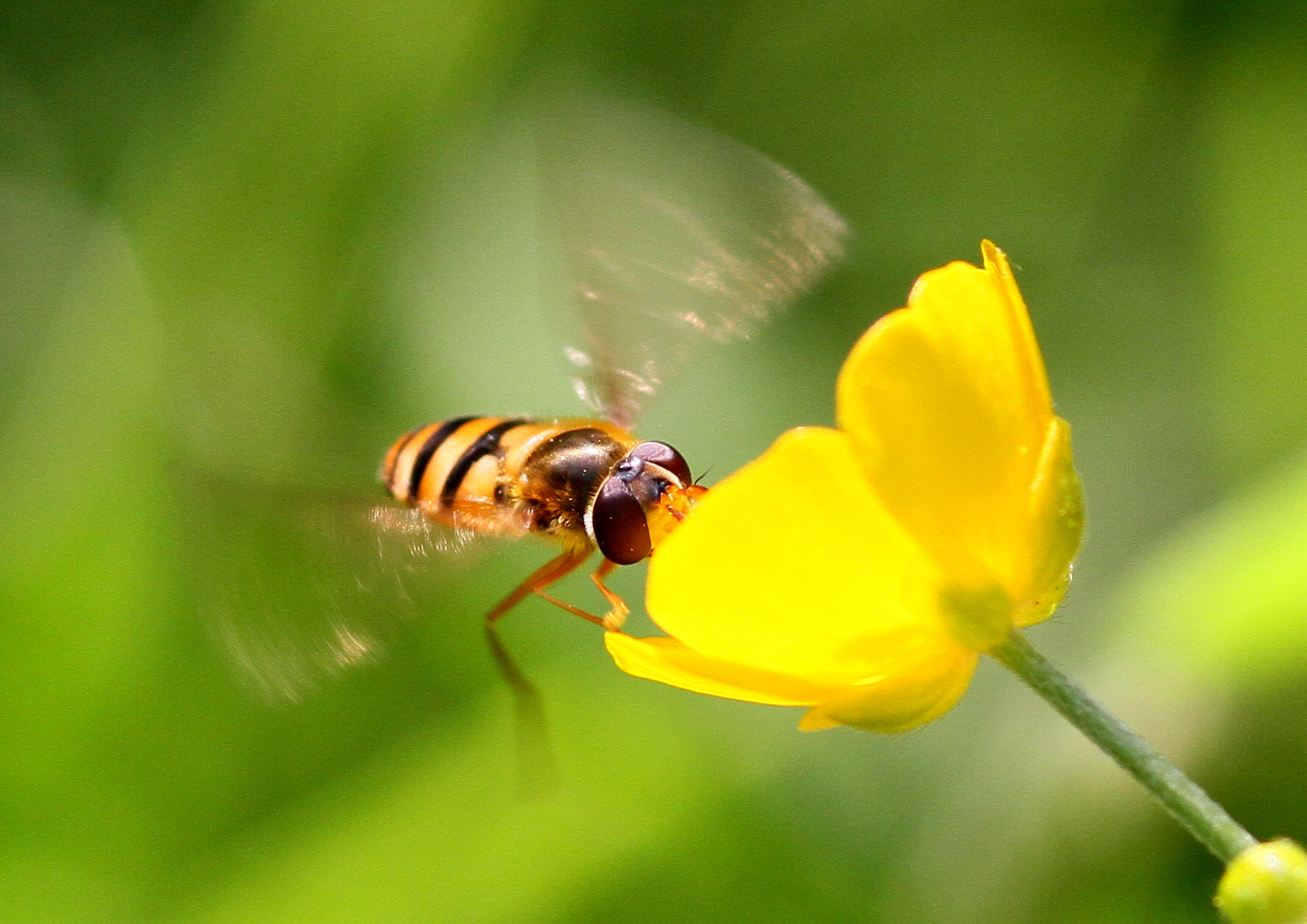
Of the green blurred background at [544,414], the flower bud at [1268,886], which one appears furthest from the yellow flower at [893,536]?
the green blurred background at [544,414]

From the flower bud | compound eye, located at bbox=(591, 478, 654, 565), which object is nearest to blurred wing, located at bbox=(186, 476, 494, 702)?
compound eye, located at bbox=(591, 478, 654, 565)

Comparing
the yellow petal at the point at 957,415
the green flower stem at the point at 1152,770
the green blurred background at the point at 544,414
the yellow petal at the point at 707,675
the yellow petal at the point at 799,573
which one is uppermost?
the yellow petal at the point at 957,415

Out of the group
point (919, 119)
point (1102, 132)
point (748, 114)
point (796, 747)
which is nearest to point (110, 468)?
point (796, 747)

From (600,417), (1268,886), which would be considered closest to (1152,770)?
(1268,886)

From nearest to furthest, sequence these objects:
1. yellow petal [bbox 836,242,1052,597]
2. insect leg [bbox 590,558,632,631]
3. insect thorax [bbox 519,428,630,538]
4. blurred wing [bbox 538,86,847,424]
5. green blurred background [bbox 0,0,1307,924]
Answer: yellow petal [bbox 836,242,1052,597] → insect leg [bbox 590,558,632,631] → insect thorax [bbox 519,428,630,538] → blurred wing [bbox 538,86,847,424] → green blurred background [bbox 0,0,1307,924]

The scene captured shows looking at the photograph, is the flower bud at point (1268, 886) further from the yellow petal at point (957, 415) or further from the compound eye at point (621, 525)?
the compound eye at point (621, 525)

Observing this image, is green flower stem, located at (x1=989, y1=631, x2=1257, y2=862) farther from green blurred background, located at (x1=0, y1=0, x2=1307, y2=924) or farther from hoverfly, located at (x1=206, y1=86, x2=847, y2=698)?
green blurred background, located at (x1=0, y1=0, x2=1307, y2=924)

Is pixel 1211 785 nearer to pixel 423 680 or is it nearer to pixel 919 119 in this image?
pixel 423 680
